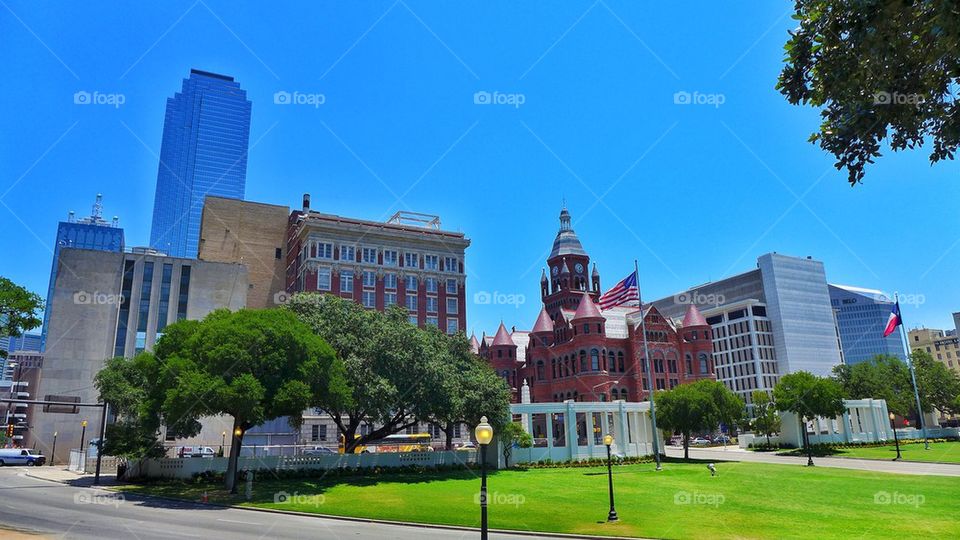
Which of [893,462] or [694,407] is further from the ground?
[694,407]

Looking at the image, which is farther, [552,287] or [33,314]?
[552,287]

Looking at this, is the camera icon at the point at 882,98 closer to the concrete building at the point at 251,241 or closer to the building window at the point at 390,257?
the building window at the point at 390,257

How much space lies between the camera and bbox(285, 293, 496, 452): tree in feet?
139

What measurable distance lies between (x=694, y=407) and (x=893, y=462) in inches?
648

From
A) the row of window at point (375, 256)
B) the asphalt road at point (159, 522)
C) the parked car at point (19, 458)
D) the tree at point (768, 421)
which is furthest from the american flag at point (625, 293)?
the parked car at point (19, 458)

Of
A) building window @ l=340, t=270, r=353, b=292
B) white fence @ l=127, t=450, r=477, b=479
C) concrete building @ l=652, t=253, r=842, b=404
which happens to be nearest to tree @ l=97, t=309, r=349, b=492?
white fence @ l=127, t=450, r=477, b=479

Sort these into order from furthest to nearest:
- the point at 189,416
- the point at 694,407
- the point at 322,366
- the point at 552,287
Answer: the point at 552,287 < the point at 694,407 < the point at 322,366 < the point at 189,416

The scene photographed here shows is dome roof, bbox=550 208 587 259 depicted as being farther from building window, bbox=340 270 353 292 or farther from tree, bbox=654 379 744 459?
tree, bbox=654 379 744 459

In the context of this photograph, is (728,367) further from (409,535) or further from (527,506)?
(409,535)

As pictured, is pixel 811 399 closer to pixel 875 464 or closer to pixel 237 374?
pixel 875 464

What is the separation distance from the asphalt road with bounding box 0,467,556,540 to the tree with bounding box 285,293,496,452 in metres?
14.9

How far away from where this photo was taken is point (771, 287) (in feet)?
463

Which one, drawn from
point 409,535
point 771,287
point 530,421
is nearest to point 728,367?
point 771,287

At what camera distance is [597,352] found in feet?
269
